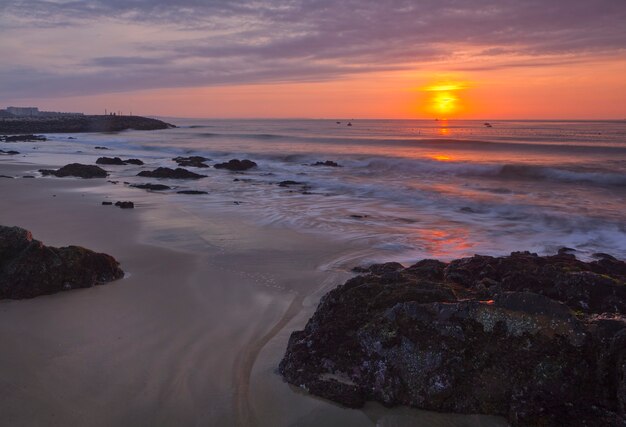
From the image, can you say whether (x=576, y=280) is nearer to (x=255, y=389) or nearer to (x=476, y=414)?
(x=476, y=414)

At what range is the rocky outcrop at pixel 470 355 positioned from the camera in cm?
285

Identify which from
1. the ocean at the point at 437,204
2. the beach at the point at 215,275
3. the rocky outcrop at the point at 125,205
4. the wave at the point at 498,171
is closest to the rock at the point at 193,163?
the ocean at the point at 437,204

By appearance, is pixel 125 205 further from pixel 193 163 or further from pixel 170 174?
pixel 193 163

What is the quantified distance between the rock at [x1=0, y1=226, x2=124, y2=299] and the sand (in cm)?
16

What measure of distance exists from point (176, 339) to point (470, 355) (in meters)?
2.49

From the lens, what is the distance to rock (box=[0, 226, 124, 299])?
507 cm

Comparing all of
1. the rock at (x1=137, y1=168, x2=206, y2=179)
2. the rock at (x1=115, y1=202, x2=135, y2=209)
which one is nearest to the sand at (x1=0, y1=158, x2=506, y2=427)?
the rock at (x1=115, y1=202, x2=135, y2=209)

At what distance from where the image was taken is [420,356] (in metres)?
3.18

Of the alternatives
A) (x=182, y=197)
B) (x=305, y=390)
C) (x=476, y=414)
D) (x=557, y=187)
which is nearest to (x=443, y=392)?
(x=476, y=414)

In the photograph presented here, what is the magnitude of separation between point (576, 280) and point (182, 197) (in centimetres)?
1041

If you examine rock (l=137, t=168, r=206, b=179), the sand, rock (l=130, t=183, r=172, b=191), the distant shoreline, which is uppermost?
the distant shoreline

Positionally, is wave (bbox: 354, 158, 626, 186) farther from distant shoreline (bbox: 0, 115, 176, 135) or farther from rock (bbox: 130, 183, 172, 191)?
distant shoreline (bbox: 0, 115, 176, 135)

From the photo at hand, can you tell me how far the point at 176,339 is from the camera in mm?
4250

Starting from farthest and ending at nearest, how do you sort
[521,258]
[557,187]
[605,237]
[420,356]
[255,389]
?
[557,187], [605,237], [521,258], [255,389], [420,356]
